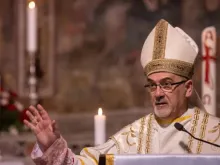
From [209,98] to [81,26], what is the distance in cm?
239

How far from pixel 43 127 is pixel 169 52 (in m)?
0.73

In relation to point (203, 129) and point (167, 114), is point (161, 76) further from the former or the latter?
point (203, 129)

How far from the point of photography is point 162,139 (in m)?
3.12

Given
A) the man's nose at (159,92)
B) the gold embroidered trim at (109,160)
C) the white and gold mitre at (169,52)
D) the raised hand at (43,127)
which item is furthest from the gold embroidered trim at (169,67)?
the gold embroidered trim at (109,160)

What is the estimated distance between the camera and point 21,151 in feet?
16.7

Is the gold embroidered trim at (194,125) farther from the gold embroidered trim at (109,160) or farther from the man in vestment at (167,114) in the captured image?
the gold embroidered trim at (109,160)

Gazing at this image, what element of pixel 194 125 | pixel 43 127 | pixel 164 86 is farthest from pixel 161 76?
pixel 43 127

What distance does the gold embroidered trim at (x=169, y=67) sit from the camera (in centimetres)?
307

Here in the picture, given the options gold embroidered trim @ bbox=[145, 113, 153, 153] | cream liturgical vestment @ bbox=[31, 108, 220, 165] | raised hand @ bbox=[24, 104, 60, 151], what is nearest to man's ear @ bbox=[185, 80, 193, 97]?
cream liturgical vestment @ bbox=[31, 108, 220, 165]

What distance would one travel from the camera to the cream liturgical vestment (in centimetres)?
306

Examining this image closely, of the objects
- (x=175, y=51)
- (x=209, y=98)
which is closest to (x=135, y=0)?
(x=209, y=98)

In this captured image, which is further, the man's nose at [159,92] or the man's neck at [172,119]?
the man's neck at [172,119]

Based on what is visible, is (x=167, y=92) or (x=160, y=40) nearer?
(x=167, y=92)

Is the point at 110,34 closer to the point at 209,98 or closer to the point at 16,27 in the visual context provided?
the point at 16,27
